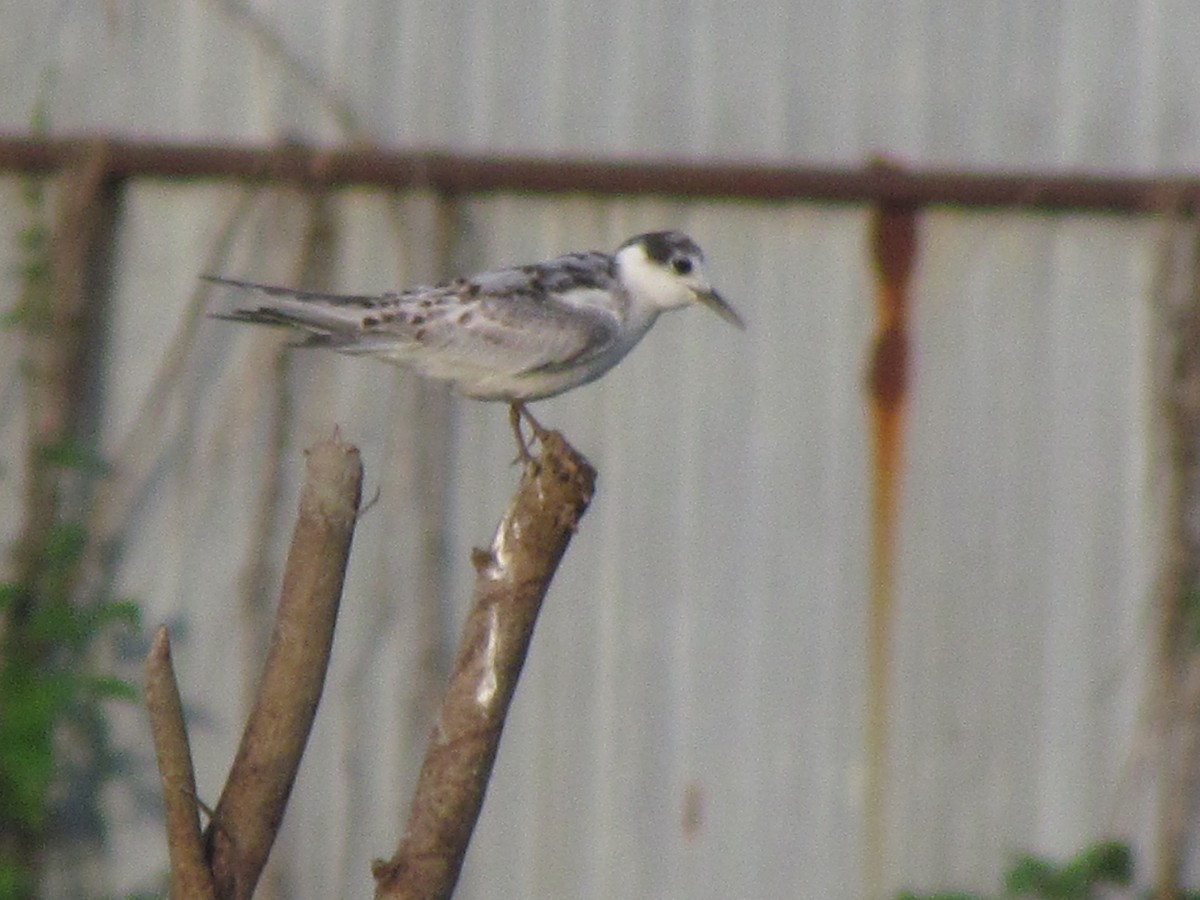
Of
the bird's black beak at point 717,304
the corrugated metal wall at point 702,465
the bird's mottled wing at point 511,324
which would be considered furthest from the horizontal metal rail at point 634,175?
the bird's mottled wing at point 511,324

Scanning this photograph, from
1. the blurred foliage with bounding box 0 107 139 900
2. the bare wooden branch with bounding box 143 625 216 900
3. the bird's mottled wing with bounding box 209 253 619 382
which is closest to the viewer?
the bare wooden branch with bounding box 143 625 216 900

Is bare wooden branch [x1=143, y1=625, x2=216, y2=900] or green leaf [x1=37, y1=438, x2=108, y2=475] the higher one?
green leaf [x1=37, y1=438, x2=108, y2=475]

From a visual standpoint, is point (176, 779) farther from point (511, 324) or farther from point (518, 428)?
point (518, 428)

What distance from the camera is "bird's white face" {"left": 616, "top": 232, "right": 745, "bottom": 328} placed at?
515cm

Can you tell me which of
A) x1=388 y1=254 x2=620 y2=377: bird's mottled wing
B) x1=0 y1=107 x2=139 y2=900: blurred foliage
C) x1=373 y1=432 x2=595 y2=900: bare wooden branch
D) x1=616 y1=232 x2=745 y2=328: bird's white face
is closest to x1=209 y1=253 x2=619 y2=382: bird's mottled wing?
x1=388 y1=254 x2=620 y2=377: bird's mottled wing

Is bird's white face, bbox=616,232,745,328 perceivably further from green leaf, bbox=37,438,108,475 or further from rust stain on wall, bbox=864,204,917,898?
green leaf, bbox=37,438,108,475

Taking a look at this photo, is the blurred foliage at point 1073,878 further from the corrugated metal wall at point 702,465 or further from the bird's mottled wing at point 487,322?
the bird's mottled wing at point 487,322

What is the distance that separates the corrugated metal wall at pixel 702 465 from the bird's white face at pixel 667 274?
93 cm

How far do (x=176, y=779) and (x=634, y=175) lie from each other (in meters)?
3.44

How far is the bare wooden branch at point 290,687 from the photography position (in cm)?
310

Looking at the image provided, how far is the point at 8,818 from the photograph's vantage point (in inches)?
238

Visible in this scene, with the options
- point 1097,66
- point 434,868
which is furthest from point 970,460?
point 434,868

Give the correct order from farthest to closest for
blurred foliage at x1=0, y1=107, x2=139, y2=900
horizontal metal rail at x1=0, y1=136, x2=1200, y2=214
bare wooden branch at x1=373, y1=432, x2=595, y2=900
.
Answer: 1. horizontal metal rail at x1=0, y1=136, x2=1200, y2=214
2. blurred foliage at x1=0, y1=107, x2=139, y2=900
3. bare wooden branch at x1=373, y1=432, x2=595, y2=900

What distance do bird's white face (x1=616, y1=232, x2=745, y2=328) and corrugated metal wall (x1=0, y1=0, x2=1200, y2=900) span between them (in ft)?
3.07
